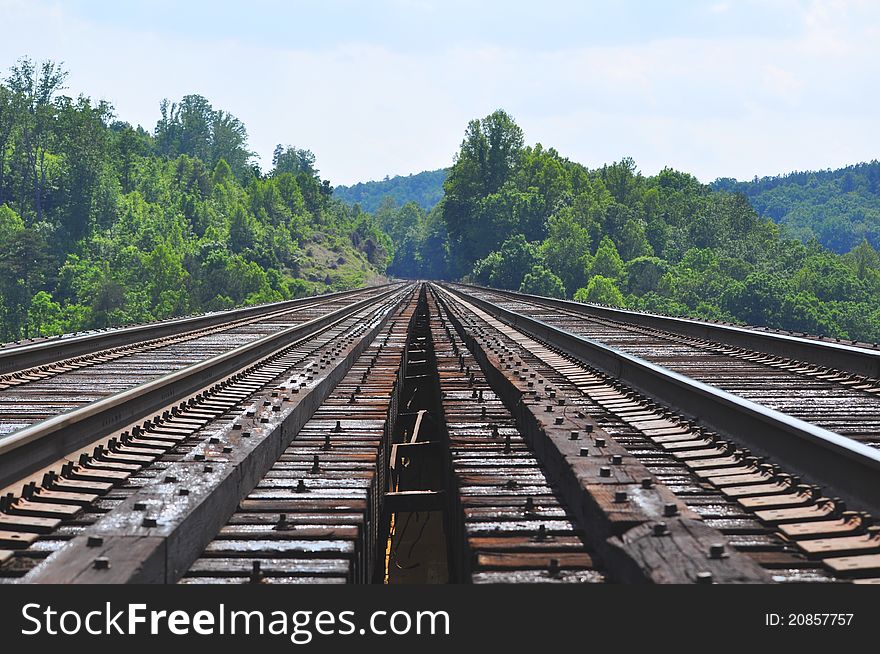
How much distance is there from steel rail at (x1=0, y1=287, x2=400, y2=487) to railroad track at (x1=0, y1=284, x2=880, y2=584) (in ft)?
0.06

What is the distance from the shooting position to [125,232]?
9981 centimetres

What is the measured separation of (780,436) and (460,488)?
2042 millimetres

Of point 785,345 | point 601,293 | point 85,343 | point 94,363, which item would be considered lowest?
point 601,293

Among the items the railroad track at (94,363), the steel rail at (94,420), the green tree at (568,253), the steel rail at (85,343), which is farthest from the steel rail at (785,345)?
the green tree at (568,253)

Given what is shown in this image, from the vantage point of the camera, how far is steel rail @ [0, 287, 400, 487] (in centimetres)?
484

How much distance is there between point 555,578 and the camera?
335 cm

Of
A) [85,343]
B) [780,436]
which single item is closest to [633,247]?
[85,343]

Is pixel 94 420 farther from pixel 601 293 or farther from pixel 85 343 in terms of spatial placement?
pixel 601 293

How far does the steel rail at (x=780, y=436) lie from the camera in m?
4.21

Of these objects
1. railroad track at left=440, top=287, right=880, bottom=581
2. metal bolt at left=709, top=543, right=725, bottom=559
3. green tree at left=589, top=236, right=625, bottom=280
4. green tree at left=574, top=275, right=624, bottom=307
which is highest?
green tree at left=589, top=236, right=625, bottom=280

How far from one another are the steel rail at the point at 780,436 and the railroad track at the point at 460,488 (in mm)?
14

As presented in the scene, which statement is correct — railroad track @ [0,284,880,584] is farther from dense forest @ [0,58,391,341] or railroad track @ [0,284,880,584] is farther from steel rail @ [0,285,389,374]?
dense forest @ [0,58,391,341]

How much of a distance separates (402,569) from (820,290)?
92.2 meters

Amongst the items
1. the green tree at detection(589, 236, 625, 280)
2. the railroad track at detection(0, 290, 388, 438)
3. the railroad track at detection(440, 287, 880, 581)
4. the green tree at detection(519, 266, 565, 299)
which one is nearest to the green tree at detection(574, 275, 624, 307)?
the green tree at detection(519, 266, 565, 299)
